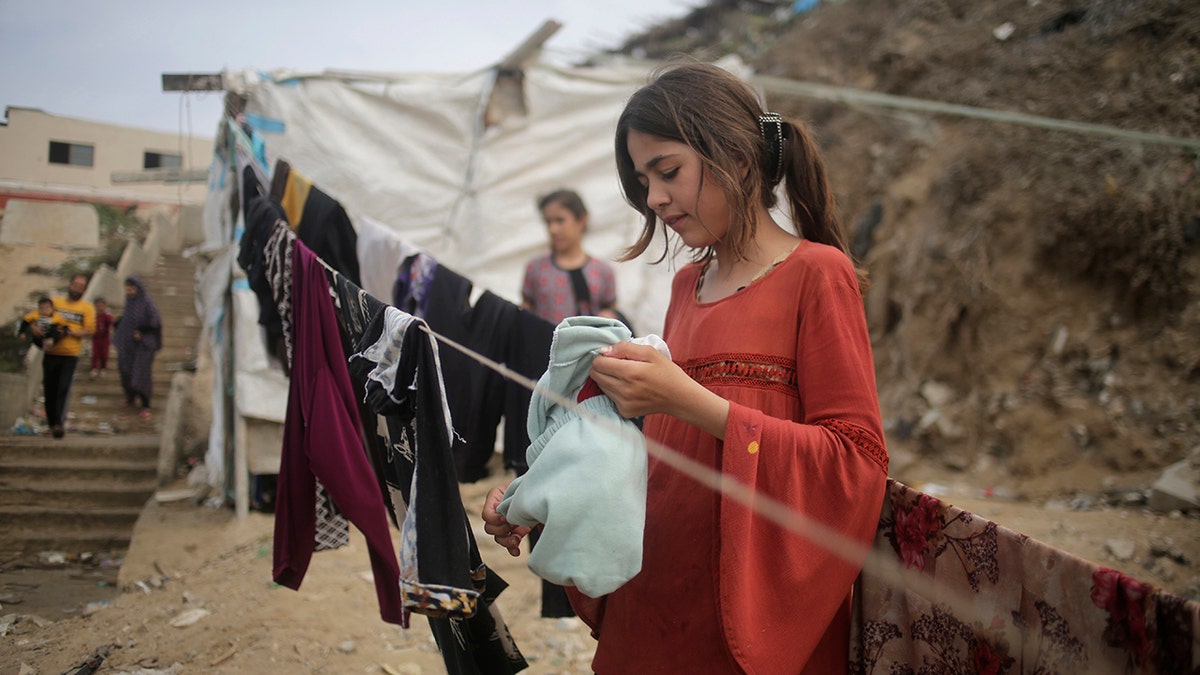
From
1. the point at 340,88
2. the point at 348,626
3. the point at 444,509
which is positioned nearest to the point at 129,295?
the point at 340,88

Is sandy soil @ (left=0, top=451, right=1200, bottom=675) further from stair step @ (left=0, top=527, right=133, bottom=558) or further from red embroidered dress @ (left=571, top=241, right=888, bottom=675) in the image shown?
red embroidered dress @ (left=571, top=241, right=888, bottom=675)

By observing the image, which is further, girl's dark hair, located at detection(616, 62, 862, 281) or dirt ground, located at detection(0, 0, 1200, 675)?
dirt ground, located at detection(0, 0, 1200, 675)

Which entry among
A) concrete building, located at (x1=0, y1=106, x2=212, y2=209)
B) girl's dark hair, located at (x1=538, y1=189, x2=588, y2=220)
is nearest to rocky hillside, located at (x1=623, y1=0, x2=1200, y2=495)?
girl's dark hair, located at (x1=538, y1=189, x2=588, y2=220)

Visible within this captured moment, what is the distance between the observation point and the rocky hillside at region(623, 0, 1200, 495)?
4.42 metres

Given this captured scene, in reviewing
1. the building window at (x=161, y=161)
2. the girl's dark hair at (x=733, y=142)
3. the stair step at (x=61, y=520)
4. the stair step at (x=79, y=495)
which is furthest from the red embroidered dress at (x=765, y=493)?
the building window at (x=161, y=161)

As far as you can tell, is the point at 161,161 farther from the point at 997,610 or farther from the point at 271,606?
the point at 997,610

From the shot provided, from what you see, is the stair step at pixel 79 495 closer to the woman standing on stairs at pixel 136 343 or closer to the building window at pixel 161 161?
the woman standing on stairs at pixel 136 343

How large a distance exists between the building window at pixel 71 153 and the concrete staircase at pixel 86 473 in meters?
1.13

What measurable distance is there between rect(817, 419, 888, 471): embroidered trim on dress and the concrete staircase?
2.89 meters

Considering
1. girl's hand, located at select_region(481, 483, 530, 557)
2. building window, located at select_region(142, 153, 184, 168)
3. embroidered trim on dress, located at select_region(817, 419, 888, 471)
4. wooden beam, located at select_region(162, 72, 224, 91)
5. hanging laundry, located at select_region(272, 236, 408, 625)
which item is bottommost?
hanging laundry, located at select_region(272, 236, 408, 625)

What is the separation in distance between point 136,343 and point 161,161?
168 inches

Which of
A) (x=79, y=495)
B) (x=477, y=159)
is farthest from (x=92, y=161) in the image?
(x=477, y=159)

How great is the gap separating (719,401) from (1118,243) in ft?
15.8

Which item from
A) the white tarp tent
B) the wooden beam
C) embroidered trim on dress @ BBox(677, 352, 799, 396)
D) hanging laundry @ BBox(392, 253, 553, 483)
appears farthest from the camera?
the white tarp tent
